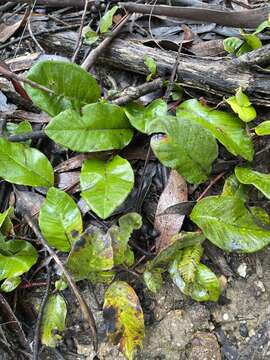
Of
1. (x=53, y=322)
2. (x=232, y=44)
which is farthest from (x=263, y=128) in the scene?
(x=53, y=322)

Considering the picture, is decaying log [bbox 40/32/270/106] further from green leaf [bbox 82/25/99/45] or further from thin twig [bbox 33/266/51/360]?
thin twig [bbox 33/266/51/360]

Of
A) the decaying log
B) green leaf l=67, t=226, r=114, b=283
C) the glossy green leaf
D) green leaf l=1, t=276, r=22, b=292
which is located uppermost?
the decaying log

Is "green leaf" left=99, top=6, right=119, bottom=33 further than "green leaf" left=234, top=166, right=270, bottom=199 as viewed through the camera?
Yes

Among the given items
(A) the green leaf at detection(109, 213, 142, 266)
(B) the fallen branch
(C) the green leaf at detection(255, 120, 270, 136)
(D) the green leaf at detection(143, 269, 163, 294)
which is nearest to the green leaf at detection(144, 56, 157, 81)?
(B) the fallen branch

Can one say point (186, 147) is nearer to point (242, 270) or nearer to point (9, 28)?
point (242, 270)

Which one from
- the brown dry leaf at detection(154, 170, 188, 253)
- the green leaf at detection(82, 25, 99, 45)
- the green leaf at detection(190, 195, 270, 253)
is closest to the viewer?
the green leaf at detection(190, 195, 270, 253)

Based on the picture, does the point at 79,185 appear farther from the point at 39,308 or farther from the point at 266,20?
the point at 266,20

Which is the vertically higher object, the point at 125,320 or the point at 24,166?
the point at 24,166
